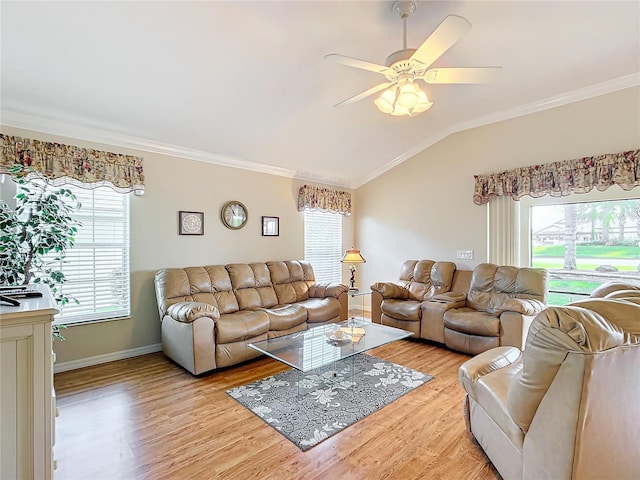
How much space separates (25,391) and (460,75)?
307cm

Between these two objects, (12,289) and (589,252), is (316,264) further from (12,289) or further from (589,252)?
(12,289)

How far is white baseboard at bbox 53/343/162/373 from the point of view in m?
3.29

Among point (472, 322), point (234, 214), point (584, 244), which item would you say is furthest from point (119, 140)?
point (584, 244)

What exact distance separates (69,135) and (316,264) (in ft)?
12.6

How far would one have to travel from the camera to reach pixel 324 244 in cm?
587

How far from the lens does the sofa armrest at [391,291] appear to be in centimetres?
464

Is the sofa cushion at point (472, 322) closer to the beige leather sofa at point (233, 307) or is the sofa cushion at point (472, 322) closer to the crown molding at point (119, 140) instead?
the beige leather sofa at point (233, 307)

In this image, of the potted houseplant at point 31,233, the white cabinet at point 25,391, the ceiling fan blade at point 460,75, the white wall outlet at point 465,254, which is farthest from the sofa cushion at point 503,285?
the potted houseplant at point 31,233

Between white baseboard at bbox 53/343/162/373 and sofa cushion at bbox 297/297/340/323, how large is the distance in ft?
6.20

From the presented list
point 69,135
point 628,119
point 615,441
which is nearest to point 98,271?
point 69,135

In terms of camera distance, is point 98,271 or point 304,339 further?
point 98,271

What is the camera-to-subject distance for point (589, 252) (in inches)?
152

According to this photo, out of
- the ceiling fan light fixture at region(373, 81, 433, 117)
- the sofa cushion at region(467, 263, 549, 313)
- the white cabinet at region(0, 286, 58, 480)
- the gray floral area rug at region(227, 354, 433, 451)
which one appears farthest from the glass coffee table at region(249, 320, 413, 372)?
the ceiling fan light fixture at region(373, 81, 433, 117)

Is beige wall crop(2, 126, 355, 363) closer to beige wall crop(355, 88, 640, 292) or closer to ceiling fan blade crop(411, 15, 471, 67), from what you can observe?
beige wall crop(355, 88, 640, 292)
